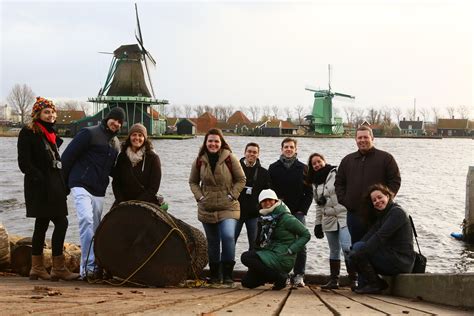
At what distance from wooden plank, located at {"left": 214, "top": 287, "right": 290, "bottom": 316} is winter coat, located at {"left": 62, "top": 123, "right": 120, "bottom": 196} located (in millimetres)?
2430

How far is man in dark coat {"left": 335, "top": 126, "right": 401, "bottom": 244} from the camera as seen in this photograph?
6.50 meters

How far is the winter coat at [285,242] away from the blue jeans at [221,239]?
56 cm

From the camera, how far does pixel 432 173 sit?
3834cm

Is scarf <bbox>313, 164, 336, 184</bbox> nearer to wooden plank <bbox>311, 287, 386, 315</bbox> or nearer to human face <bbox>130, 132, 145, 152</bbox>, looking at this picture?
wooden plank <bbox>311, 287, 386, 315</bbox>

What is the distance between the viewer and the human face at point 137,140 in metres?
6.66

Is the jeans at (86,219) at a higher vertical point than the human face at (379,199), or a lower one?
lower

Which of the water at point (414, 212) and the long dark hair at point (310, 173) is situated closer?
the long dark hair at point (310, 173)

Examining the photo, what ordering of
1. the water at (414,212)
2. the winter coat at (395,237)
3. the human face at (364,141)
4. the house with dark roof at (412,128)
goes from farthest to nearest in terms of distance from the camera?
1. the house with dark roof at (412,128)
2. the water at (414,212)
3. the human face at (364,141)
4. the winter coat at (395,237)

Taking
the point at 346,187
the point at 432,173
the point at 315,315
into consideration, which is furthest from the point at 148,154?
the point at 432,173

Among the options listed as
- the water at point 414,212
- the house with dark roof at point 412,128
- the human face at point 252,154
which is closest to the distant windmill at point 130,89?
the water at point 414,212

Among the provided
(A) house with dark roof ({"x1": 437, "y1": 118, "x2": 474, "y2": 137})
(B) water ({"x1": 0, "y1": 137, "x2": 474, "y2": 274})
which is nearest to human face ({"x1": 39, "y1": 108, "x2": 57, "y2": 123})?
(B) water ({"x1": 0, "y1": 137, "x2": 474, "y2": 274})

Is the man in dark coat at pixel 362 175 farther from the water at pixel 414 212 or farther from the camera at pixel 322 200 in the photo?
the water at pixel 414 212

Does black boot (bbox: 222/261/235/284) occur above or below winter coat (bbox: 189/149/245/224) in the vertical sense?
below

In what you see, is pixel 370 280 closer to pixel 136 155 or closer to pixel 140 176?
pixel 140 176
